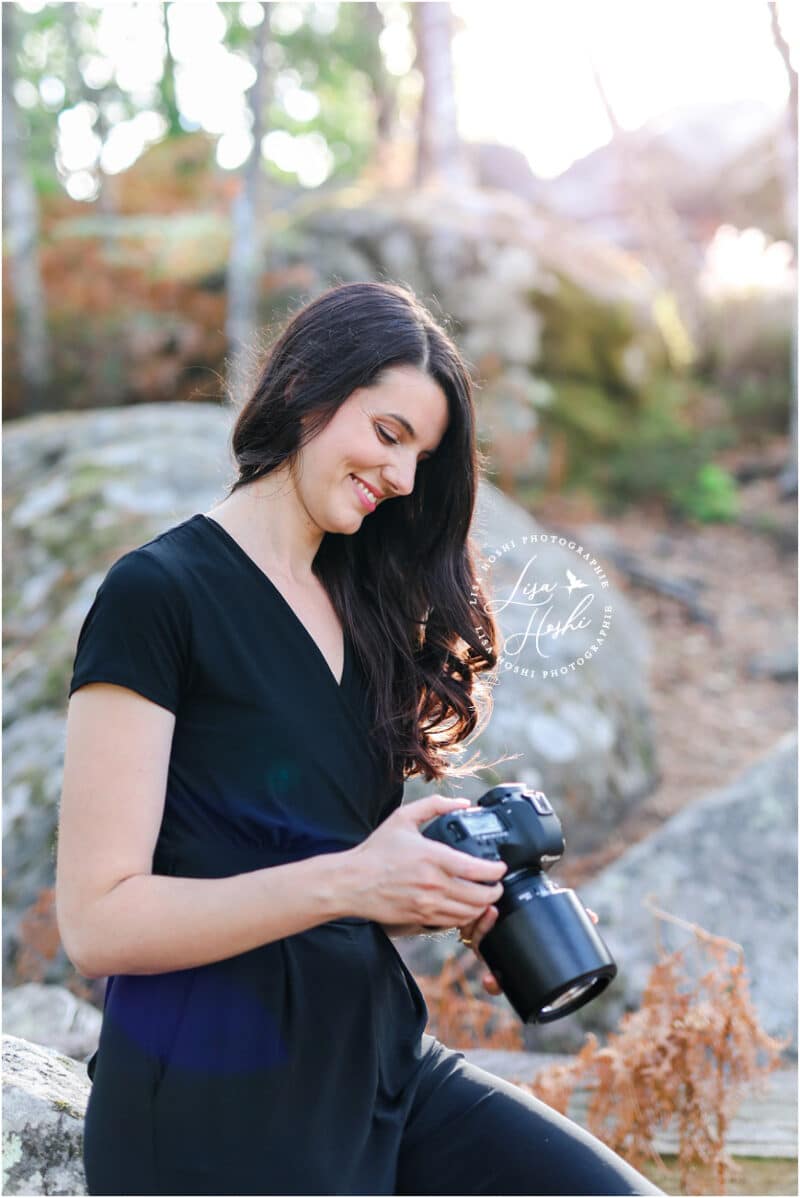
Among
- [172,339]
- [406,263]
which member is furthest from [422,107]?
[172,339]

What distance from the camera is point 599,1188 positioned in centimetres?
194

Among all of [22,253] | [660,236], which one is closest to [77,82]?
[22,253]

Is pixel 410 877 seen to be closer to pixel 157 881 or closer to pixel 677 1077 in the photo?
pixel 157 881

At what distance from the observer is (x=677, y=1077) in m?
2.94

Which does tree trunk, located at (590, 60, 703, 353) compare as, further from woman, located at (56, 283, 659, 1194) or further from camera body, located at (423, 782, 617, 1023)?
camera body, located at (423, 782, 617, 1023)

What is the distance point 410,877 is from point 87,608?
3501 millimetres

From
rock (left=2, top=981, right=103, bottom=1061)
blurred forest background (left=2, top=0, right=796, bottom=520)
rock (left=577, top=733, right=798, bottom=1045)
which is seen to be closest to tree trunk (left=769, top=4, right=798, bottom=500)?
blurred forest background (left=2, top=0, right=796, bottom=520)

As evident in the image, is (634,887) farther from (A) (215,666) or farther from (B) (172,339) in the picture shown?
(B) (172,339)

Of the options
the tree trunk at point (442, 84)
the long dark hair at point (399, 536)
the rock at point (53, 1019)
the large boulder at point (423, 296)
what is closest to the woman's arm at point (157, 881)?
the long dark hair at point (399, 536)

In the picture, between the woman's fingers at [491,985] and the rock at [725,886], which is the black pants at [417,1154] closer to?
the woman's fingers at [491,985]

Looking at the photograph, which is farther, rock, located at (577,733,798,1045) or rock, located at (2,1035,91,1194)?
rock, located at (577,733,798,1045)

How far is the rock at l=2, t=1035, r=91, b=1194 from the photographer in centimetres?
200

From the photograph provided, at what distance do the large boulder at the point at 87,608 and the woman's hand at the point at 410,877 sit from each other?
8.31ft

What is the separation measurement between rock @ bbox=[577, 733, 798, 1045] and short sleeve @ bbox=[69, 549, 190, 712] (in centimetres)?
242
